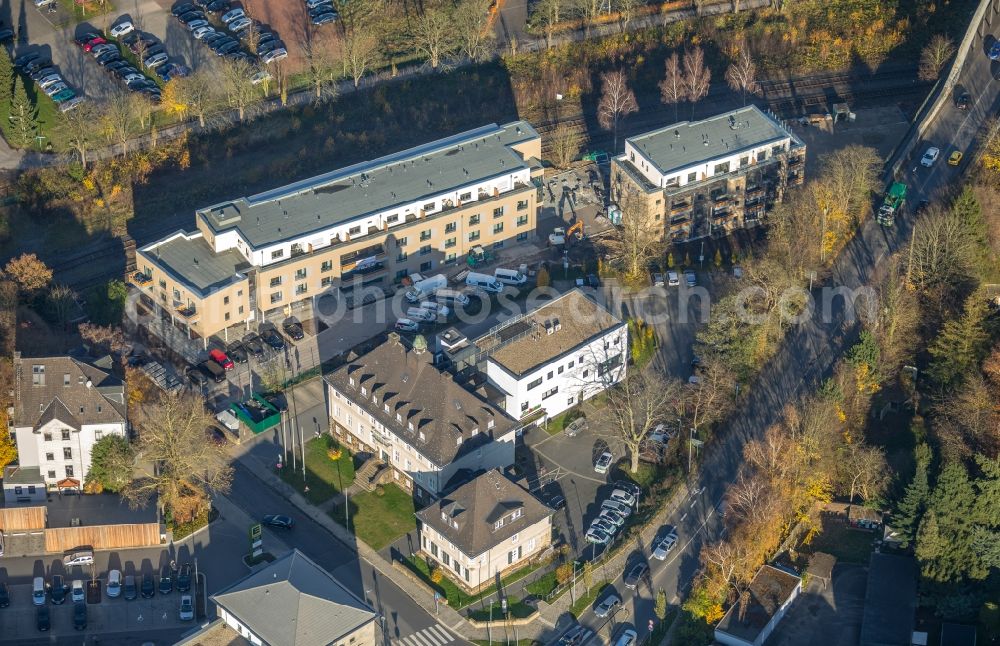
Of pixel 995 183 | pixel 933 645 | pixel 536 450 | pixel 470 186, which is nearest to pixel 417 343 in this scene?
pixel 536 450

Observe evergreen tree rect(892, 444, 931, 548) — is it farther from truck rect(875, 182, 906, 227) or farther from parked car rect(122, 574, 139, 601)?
parked car rect(122, 574, 139, 601)

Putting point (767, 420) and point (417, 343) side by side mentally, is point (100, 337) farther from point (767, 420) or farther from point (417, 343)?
point (767, 420)

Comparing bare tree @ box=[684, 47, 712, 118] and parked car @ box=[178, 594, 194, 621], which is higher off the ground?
bare tree @ box=[684, 47, 712, 118]

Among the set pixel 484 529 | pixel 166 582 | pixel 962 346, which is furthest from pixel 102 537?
pixel 962 346

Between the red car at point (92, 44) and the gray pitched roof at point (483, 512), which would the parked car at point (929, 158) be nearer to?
the gray pitched roof at point (483, 512)

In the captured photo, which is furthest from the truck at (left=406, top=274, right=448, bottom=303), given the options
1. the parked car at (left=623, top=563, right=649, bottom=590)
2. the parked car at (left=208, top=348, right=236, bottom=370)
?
the parked car at (left=623, top=563, right=649, bottom=590)

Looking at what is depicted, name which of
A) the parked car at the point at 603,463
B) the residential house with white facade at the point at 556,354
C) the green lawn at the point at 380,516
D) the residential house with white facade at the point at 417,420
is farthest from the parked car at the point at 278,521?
the parked car at the point at 603,463

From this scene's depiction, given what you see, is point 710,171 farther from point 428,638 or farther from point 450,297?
point 428,638
